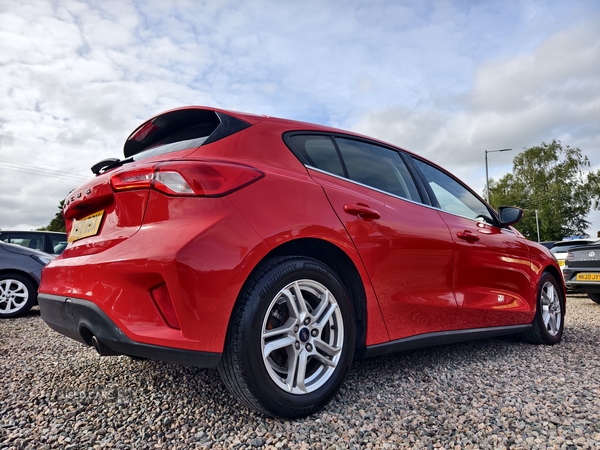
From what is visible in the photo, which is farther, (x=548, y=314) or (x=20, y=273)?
(x=20, y=273)

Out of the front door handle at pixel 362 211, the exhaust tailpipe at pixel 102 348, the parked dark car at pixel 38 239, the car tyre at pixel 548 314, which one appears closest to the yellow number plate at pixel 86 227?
Result: the exhaust tailpipe at pixel 102 348

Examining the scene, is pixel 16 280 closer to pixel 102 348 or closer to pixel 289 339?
pixel 102 348

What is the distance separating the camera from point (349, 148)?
113 inches

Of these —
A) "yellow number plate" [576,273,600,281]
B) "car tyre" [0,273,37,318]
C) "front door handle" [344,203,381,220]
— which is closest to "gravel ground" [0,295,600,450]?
"front door handle" [344,203,381,220]

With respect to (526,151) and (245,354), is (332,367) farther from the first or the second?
(526,151)

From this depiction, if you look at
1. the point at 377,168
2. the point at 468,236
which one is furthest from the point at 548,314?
the point at 377,168

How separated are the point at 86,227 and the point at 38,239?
21.9ft

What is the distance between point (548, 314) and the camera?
4.31 meters

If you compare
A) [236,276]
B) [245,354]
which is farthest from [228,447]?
[236,276]

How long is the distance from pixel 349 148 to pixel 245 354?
1495 mm

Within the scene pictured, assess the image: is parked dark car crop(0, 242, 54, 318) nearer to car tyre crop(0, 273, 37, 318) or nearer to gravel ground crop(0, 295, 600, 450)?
car tyre crop(0, 273, 37, 318)

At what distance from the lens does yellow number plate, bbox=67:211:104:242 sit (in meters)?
2.32

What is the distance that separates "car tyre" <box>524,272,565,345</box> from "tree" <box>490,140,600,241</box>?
44.3 meters

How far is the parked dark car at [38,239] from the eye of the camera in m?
7.73
